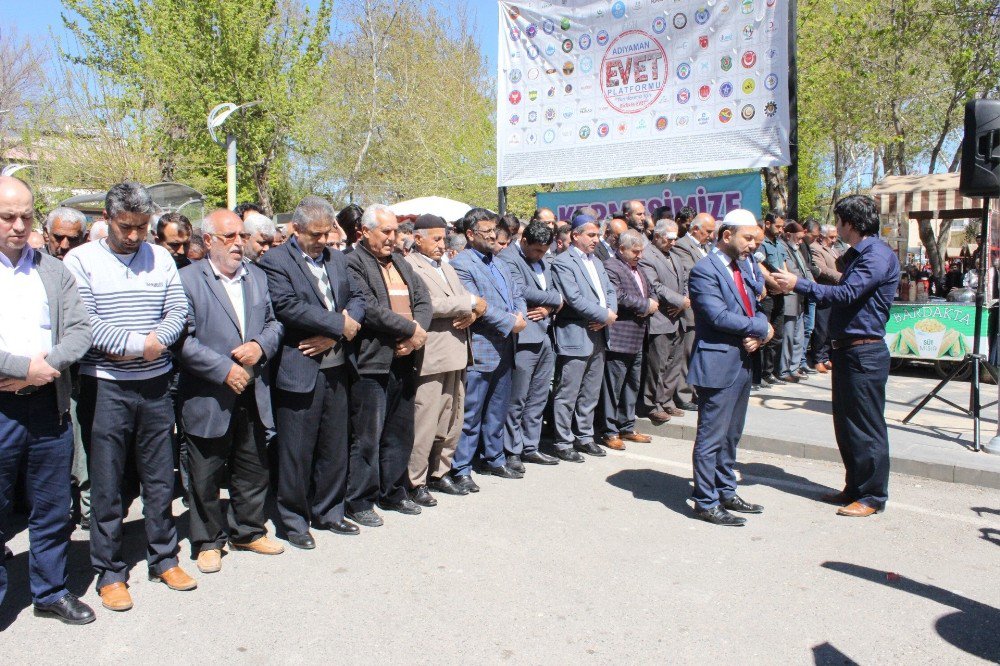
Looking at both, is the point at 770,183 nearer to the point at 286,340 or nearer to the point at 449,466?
the point at 449,466

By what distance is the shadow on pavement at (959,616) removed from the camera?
3812 mm

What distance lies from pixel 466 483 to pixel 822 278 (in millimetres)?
6654

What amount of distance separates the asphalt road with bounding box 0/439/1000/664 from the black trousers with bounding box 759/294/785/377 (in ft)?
14.1

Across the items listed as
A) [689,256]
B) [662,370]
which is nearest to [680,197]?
[689,256]

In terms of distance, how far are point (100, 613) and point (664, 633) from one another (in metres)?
2.75

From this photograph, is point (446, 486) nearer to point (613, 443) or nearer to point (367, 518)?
point (367, 518)

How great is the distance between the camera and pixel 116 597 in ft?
13.6

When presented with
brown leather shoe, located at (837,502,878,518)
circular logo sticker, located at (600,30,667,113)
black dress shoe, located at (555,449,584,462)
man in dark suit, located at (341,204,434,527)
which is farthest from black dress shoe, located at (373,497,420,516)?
circular logo sticker, located at (600,30,667,113)

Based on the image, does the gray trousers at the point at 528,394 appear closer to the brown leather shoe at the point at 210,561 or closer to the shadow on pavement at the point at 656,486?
the shadow on pavement at the point at 656,486

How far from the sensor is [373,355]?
211 inches

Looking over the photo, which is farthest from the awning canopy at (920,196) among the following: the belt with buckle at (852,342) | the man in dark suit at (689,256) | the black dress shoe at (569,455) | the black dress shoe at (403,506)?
the black dress shoe at (403,506)

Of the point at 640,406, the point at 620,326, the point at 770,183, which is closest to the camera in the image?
the point at 620,326

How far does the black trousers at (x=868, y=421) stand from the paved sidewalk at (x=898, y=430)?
1283 millimetres

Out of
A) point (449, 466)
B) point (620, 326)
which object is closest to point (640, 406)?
point (620, 326)
